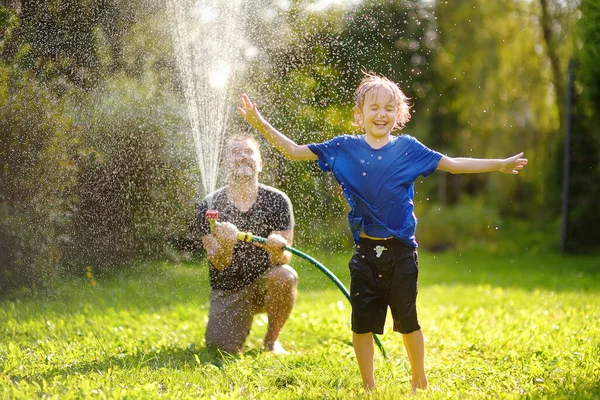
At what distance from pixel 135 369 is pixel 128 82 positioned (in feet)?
7.93

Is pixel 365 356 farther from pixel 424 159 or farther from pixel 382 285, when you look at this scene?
pixel 424 159

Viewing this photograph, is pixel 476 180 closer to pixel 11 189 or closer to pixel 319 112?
pixel 319 112

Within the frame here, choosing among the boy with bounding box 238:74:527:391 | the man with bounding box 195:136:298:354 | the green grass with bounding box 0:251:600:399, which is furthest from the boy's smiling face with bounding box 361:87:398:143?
the green grass with bounding box 0:251:600:399

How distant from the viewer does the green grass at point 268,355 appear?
2.97m

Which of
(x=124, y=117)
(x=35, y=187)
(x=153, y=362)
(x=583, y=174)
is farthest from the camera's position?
(x=583, y=174)

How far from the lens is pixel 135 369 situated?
3.19m

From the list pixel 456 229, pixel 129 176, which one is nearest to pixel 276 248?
pixel 129 176

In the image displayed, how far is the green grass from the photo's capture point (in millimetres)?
2967

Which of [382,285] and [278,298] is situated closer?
[382,285]

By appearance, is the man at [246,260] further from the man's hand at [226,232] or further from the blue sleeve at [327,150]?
the blue sleeve at [327,150]

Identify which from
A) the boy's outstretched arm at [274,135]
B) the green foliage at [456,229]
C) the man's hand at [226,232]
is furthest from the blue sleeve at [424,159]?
the green foliage at [456,229]

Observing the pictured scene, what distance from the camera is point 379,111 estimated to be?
303 centimetres

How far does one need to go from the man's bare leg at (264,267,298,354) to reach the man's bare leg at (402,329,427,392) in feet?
3.59

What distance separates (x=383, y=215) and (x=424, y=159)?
320 millimetres
